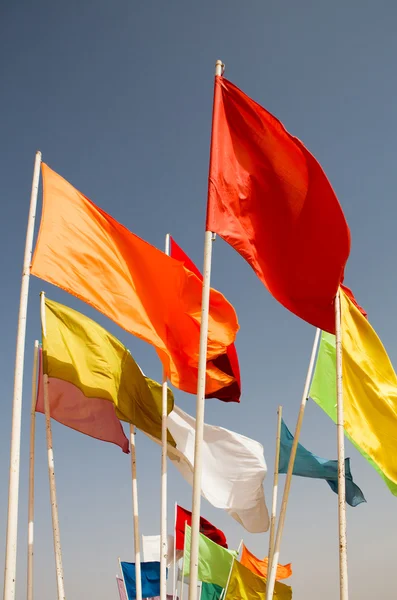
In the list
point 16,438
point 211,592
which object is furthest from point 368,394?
point 211,592

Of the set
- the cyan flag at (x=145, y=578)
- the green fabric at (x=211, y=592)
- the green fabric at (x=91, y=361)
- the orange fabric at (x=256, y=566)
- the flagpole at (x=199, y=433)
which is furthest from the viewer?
the green fabric at (x=211, y=592)

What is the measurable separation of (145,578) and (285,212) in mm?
17556

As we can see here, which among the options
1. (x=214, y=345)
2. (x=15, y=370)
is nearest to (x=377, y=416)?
(x=214, y=345)

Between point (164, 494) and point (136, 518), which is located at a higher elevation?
point (164, 494)

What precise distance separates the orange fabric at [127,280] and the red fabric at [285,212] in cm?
283

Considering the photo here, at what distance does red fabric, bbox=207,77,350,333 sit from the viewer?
430 inches

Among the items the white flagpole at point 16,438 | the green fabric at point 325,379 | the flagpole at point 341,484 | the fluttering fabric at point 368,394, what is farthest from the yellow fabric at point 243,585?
the white flagpole at point 16,438

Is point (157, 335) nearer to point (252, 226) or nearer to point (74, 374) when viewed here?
point (74, 374)

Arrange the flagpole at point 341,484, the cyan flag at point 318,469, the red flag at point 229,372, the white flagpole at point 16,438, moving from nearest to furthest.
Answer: the white flagpole at point 16,438
the flagpole at point 341,484
the red flag at point 229,372
the cyan flag at point 318,469

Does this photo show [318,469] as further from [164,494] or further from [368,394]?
[368,394]

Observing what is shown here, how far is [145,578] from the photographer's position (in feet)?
75.3

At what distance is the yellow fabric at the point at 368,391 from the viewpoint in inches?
464

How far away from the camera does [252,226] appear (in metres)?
11.0

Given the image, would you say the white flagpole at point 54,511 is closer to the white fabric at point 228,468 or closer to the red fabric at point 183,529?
the white fabric at point 228,468
